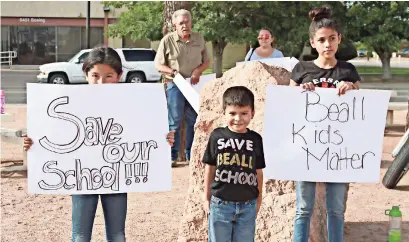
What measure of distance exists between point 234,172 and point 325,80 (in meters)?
0.95

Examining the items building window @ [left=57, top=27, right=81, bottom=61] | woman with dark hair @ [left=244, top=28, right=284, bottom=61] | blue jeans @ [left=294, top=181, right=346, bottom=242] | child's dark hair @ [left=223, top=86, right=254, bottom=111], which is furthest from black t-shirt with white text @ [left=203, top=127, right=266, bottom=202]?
building window @ [left=57, top=27, right=81, bottom=61]

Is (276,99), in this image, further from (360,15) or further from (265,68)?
(360,15)

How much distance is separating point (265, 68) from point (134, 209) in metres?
2.21

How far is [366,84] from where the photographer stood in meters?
25.8

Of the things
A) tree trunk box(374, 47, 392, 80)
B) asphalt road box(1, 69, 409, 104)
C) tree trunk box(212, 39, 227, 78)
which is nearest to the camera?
asphalt road box(1, 69, 409, 104)

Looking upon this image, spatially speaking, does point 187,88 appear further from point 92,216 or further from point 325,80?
point 92,216

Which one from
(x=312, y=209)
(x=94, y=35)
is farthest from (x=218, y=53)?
(x=312, y=209)

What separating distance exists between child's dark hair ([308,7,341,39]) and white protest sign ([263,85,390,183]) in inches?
16.9

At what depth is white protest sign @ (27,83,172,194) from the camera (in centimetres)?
371

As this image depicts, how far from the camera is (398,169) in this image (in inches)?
273

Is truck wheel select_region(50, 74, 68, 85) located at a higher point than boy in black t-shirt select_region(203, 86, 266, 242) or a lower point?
higher

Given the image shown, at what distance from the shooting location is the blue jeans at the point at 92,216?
3635 mm

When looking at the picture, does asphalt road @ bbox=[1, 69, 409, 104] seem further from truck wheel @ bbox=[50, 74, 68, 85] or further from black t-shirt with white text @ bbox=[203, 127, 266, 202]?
black t-shirt with white text @ bbox=[203, 127, 266, 202]

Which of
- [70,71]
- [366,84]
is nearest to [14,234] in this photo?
[70,71]
